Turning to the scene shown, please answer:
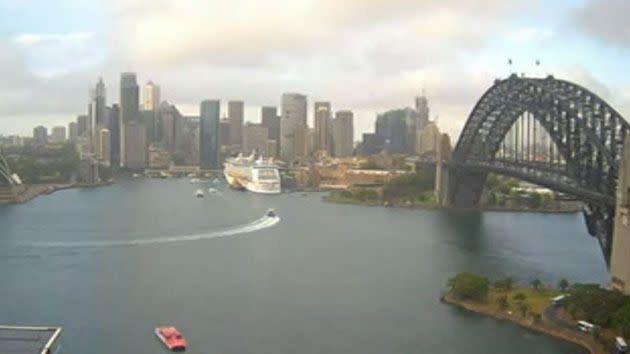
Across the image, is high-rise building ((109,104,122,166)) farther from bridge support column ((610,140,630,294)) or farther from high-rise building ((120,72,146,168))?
bridge support column ((610,140,630,294))

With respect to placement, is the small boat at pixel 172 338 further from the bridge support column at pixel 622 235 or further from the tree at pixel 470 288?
the bridge support column at pixel 622 235

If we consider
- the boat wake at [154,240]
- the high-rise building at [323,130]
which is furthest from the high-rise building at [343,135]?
the boat wake at [154,240]


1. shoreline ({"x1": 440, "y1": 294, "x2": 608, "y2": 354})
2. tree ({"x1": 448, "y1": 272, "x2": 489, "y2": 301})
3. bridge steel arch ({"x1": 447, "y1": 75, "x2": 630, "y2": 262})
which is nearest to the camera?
shoreline ({"x1": 440, "y1": 294, "x2": 608, "y2": 354})

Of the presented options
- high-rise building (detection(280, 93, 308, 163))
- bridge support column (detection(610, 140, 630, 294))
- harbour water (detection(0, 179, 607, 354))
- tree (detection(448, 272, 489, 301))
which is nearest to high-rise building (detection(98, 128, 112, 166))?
high-rise building (detection(280, 93, 308, 163))

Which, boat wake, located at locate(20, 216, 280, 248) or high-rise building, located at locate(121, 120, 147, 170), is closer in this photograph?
boat wake, located at locate(20, 216, 280, 248)

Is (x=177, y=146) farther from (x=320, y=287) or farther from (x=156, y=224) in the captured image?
(x=320, y=287)

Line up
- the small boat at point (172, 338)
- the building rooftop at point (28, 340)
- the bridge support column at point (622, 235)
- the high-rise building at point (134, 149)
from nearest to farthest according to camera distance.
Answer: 1. the building rooftop at point (28, 340)
2. the small boat at point (172, 338)
3. the bridge support column at point (622, 235)
4. the high-rise building at point (134, 149)
